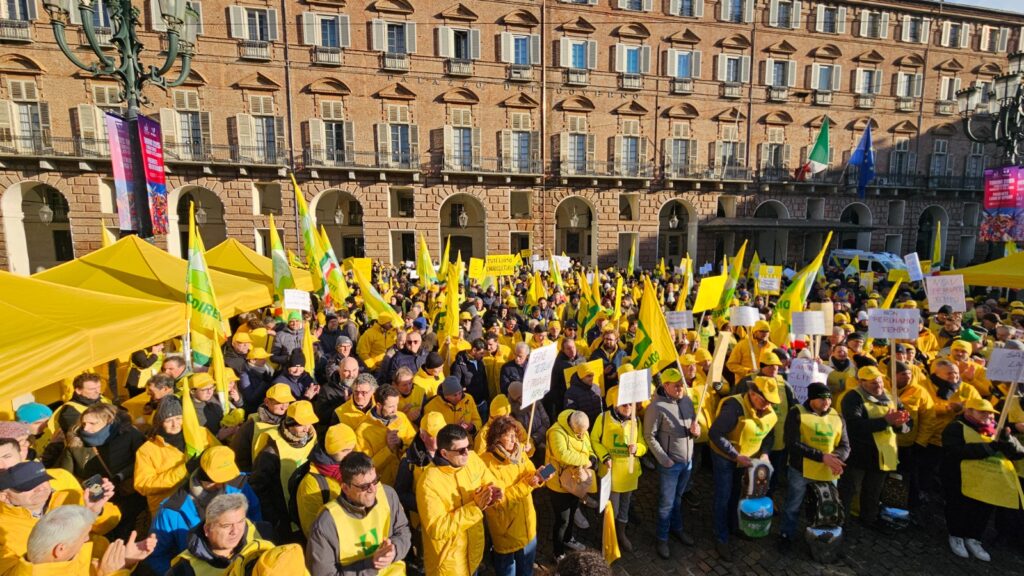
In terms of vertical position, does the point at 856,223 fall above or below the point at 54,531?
above

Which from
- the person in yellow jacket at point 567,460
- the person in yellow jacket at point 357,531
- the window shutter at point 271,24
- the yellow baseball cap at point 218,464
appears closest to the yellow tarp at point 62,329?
the yellow baseball cap at point 218,464

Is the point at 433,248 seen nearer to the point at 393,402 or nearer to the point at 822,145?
the point at 822,145

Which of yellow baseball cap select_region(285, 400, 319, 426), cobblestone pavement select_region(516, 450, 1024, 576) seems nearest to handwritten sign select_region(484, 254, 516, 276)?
cobblestone pavement select_region(516, 450, 1024, 576)

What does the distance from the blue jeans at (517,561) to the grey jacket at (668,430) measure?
1368 millimetres

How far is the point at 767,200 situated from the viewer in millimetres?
28469

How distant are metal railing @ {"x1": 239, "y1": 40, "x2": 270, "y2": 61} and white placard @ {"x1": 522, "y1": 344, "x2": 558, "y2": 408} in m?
Result: 24.2

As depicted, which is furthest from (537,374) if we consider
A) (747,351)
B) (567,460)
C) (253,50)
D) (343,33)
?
(253,50)

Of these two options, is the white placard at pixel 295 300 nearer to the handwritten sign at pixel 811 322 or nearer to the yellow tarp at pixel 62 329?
the yellow tarp at pixel 62 329

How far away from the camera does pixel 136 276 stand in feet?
23.3

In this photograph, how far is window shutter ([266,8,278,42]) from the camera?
874 inches

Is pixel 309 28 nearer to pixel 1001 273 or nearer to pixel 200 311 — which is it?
pixel 200 311

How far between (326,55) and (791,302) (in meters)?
23.0

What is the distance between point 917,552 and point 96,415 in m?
6.93

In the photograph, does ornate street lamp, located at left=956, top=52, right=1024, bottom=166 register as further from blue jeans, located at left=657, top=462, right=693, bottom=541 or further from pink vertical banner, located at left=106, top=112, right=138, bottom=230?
pink vertical banner, located at left=106, top=112, right=138, bottom=230
